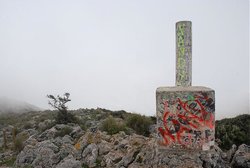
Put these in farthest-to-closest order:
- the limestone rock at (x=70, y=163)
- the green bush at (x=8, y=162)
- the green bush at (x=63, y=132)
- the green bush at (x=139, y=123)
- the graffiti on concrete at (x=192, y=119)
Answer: the green bush at (x=139, y=123) → the green bush at (x=63, y=132) → the green bush at (x=8, y=162) → the limestone rock at (x=70, y=163) → the graffiti on concrete at (x=192, y=119)

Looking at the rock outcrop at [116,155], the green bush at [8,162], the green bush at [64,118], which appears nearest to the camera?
the rock outcrop at [116,155]

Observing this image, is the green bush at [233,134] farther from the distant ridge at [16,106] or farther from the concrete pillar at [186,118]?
the distant ridge at [16,106]

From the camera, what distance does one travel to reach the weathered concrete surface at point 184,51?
7035mm

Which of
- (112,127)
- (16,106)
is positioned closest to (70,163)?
(112,127)

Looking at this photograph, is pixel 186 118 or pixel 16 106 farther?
pixel 16 106

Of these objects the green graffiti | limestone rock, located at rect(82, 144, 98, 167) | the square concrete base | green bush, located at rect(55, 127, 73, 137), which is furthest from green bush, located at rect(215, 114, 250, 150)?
green bush, located at rect(55, 127, 73, 137)

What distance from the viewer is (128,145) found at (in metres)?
8.81

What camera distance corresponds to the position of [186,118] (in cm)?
Result: 659

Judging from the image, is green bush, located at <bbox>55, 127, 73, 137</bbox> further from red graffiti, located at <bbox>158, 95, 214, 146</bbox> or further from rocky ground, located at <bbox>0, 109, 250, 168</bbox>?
red graffiti, located at <bbox>158, 95, 214, 146</bbox>

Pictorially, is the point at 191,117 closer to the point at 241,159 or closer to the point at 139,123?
the point at 241,159

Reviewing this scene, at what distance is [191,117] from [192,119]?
7 cm

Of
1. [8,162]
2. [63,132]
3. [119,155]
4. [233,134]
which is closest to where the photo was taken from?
[119,155]

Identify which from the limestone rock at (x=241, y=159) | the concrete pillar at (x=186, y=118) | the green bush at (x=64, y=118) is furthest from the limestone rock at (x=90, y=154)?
the green bush at (x=64, y=118)

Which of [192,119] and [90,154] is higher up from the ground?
[192,119]
